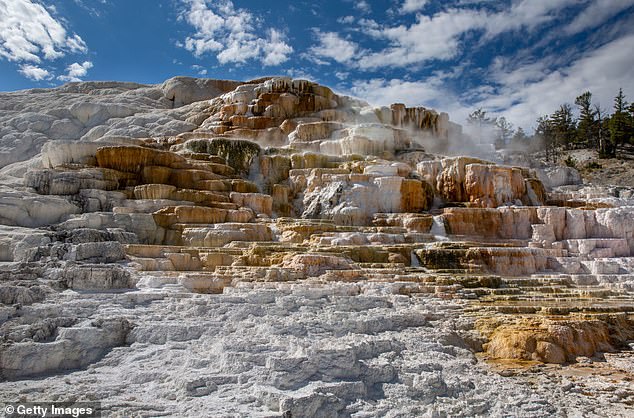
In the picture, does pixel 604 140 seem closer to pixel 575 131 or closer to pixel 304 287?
pixel 575 131

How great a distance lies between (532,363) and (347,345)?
2670 mm

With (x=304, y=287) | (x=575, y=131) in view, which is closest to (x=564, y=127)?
(x=575, y=131)

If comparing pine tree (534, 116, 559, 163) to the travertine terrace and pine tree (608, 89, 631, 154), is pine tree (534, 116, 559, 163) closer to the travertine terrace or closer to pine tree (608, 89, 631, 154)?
pine tree (608, 89, 631, 154)

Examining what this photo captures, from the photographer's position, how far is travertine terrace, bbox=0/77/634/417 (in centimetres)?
489

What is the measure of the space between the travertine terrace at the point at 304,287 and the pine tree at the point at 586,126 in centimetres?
1709

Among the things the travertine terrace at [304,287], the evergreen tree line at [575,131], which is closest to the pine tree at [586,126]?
the evergreen tree line at [575,131]

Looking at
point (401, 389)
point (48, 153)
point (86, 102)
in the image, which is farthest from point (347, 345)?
point (86, 102)

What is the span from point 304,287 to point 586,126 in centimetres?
3451

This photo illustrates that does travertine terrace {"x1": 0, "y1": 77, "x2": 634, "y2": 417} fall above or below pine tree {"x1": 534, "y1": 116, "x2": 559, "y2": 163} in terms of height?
below

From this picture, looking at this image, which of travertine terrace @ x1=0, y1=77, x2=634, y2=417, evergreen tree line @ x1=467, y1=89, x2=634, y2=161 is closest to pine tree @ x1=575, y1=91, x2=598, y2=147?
evergreen tree line @ x1=467, y1=89, x2=634, y2=161

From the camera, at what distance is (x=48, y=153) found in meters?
15.6

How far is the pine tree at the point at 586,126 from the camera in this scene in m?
34.2

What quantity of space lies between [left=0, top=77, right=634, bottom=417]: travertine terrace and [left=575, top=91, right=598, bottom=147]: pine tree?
1709 cm

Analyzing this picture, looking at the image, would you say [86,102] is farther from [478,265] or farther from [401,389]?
[401,389]
